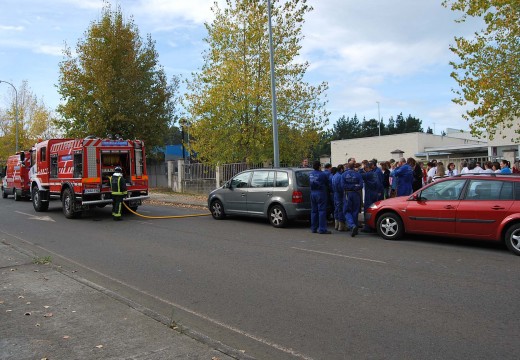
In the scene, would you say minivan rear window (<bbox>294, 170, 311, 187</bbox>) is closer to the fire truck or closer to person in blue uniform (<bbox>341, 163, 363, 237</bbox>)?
person in blue uniform (<bbox>341, 163, 363, 237</bbox>)

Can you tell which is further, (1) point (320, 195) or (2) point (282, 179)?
(2) point (282, 179)

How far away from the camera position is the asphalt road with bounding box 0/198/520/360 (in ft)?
14.0

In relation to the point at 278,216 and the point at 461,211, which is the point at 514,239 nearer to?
the point at 461,211

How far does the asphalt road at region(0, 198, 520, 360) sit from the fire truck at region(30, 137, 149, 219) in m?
3.41

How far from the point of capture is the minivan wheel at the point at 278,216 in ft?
39.2

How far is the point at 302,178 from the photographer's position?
12094 mm

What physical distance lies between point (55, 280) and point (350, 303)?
166 inches

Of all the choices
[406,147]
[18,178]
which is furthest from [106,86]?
[406,147]

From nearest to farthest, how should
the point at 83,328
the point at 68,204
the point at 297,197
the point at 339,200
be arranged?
the point at 83,328
the point at 339,200
the point at 297,197
the point at 68,204

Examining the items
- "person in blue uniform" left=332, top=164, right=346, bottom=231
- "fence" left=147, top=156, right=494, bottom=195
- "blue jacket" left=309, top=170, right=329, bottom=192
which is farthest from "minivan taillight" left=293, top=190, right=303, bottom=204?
"fence" left=147, top=156, right=494, bottom=195

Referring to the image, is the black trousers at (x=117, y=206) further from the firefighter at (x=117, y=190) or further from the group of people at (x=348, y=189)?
the group of people at (x=348, y=189)

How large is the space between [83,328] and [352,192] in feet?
24.7

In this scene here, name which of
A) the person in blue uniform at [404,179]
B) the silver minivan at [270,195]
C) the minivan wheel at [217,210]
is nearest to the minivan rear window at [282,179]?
the silver minivan at [270,195]

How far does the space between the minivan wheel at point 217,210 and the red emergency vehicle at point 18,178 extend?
12029 mm
